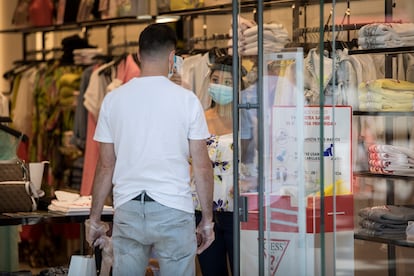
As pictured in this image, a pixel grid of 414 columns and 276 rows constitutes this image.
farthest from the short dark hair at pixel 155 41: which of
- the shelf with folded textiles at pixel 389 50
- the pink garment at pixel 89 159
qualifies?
the pink garment at pixel 89 159

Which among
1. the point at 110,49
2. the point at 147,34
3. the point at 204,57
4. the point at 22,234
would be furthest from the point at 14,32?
the point at 147,34

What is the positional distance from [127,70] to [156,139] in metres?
3.44

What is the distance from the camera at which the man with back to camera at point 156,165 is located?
13.4 feet

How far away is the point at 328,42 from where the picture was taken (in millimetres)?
4125

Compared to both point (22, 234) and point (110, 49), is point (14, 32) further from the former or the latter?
point (22, 234)

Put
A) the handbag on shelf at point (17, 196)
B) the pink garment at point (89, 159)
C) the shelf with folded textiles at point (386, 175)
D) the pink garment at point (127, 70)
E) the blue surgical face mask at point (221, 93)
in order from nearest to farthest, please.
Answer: the shelf with folded textiles at point (386, 175), the handbag on shelf at point (17, 196), the blue surgical face mask at point (221, 93), the pink garment at point (127, 70), the pink garment at point (89, 159)

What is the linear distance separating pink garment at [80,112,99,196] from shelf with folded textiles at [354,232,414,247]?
3484mm

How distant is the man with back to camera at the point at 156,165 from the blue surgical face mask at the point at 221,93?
115 cm

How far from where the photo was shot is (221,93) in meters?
5.45

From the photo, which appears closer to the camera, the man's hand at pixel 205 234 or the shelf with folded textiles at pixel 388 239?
the man's hand at pixel 205 234

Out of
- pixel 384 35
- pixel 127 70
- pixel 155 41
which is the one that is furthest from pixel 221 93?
pixel 127 70

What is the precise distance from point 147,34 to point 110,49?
4200mm

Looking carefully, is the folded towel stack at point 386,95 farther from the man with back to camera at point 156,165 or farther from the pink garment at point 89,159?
the pink garment at point 89,159

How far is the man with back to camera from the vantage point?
4.08 m
